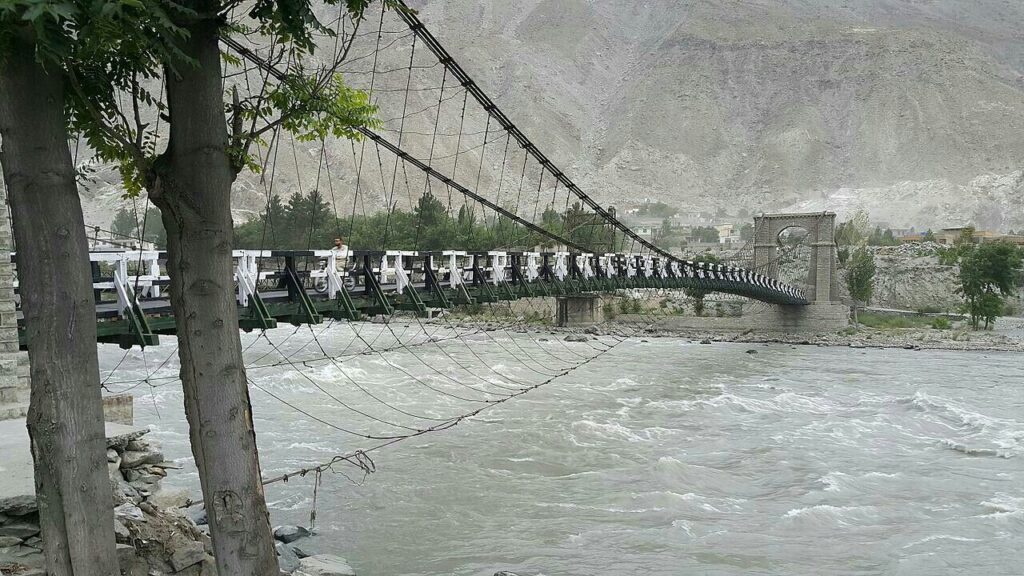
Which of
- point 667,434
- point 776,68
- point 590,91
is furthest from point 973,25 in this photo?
point 667,434

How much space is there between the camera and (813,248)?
42.7 m

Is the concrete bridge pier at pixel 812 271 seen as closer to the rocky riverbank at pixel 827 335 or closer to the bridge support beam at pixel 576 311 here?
the rocky riverbank at pixel 827 335

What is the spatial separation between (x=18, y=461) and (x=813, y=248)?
137 ft

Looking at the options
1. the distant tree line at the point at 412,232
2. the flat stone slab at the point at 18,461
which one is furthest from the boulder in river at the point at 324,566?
the distant tree line at the point at 412,232

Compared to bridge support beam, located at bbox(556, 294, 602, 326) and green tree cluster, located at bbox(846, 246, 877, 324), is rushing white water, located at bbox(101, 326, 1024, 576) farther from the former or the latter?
green tree cluster, located at bbox(846, 246, 877, 324)

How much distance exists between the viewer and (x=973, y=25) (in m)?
145

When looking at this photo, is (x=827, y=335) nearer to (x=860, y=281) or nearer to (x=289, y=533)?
(x=860, y=281)

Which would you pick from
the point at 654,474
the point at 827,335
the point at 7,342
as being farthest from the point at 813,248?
the point at 7,342

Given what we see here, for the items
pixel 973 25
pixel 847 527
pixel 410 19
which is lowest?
pixel 847 527

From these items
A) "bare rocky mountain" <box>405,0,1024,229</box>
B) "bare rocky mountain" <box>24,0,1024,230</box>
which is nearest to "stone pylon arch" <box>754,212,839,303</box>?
"bare rocky mountain" <box>24,0,1024,230</box>

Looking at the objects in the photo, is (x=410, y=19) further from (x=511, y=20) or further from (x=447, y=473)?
(x=511, y=20)

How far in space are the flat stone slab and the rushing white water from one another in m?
1.96

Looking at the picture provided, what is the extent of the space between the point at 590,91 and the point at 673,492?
12764 centimetres

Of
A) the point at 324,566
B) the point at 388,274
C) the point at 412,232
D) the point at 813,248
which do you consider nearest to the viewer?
the point at 324,566
